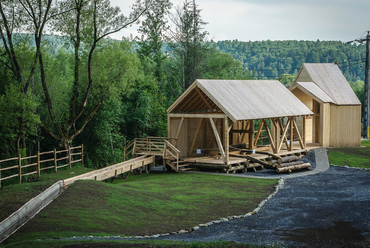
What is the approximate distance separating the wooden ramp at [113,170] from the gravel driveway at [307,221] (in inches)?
297

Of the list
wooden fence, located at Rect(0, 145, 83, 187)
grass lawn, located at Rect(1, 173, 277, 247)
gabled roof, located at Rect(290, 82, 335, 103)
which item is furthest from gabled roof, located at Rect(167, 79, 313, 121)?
wooden fence, located at Rect(0, 145, 83, 187)

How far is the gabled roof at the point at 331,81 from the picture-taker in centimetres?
3522

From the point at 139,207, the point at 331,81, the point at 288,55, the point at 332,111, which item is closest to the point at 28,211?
the point at 139,207

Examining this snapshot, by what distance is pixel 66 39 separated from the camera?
2609 cm

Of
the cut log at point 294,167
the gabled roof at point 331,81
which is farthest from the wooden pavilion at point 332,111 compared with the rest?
the cut log at point 294,167

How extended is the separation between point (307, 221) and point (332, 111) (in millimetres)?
22435

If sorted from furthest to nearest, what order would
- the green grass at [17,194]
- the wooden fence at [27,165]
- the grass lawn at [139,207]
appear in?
the wooden fence at [27,165]
the green grass at [17,194]
the grass lawn at [139,207]

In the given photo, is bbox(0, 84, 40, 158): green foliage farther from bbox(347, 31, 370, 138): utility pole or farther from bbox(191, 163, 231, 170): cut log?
bbox(347, 31, 370, 138): utility pole

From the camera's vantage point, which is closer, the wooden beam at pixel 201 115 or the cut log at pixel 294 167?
the wooden beam at pixel 201 115

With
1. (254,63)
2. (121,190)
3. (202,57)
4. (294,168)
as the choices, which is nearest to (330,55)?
(254,63)

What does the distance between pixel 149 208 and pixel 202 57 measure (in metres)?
27.4

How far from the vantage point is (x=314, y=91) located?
113ft

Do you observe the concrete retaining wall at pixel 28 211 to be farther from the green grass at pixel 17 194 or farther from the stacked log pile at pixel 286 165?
the stacked log pile at pixel 286 165

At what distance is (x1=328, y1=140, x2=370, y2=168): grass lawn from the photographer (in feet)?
94.8
